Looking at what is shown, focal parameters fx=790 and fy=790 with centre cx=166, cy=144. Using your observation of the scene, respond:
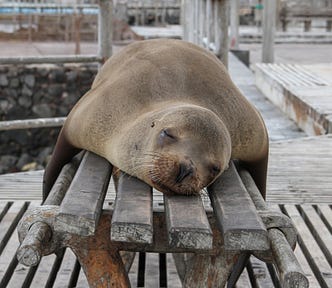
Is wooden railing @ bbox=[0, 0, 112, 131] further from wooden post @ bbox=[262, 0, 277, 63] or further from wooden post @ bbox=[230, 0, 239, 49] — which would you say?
wooden post @ bbox=[230, 0, 239, 49]

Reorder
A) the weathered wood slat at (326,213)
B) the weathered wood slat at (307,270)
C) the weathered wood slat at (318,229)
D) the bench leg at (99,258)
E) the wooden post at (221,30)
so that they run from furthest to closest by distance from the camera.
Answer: the wooden post at (221,30) < the weathered wood slat at (326,213) < the weathered wood slat at (318,229) < the weathered wood slat at (307,270) < the bench leg at (99,258)

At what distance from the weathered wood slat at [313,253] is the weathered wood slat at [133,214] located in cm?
106

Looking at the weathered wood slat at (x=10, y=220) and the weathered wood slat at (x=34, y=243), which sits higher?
the weathered wood slat at (x=34, y=243)

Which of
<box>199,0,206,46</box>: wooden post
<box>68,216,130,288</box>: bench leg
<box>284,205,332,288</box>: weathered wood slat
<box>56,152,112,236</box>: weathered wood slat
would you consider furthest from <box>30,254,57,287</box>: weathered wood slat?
<box>199,0,206,46</box>: wooden post

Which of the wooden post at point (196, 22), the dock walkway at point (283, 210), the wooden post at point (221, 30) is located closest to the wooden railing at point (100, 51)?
the wooden post at point (221, 30)

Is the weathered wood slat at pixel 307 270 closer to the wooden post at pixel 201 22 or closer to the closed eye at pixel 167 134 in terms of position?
the closed eye at pixel 167 134

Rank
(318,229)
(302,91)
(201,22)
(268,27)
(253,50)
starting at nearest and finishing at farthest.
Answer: (318,229) < (302,91) < (201,22) < (268,27) < (253,50)

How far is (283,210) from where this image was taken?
394 cm

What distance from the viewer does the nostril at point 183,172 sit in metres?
2.29

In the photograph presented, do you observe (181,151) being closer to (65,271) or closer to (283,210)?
(65,271)

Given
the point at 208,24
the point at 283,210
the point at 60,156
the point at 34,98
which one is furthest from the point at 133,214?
the point at 34,98

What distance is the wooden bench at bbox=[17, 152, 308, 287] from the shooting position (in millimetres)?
2037

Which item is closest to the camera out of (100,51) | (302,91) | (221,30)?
(100,51)

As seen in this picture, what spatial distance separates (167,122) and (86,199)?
1.25 feet
